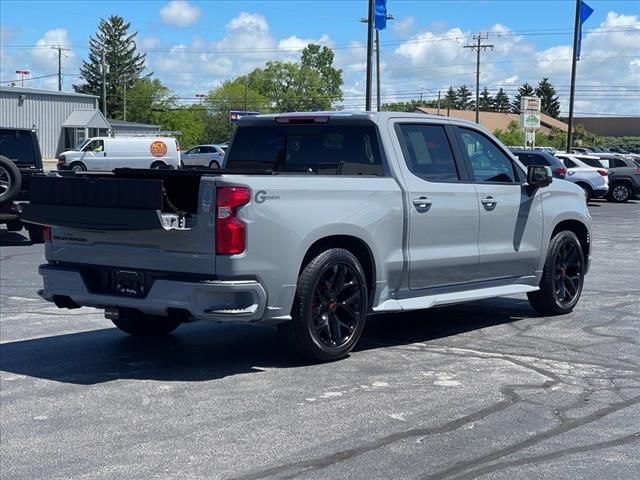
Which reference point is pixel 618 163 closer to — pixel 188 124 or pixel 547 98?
pixel 188 124

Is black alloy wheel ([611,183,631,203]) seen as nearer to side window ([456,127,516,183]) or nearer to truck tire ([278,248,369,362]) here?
side window ([456,127,516,183])

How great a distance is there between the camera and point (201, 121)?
4589 inches

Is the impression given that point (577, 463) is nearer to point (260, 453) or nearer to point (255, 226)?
point (260, 453)

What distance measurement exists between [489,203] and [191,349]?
2943 millimetres

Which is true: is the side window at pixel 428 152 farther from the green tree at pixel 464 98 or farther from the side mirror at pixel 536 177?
the green tree at pixel 464 98

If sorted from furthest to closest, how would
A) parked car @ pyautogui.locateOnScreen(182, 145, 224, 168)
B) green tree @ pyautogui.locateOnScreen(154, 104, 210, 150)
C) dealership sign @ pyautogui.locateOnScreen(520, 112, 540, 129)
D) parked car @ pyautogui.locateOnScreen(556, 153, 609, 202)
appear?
green tree @ pyautogui.locateOnScreen(154, 104, 210, 150), parked car @ pyautogui.locateOnScreen(182, 145, 224, 168), dealership sign @ pyautogui.locateOnScreen(520, 112, 540, 129), parked car @ pyautogui.locateOnScreen(556, 153, 609, 202)

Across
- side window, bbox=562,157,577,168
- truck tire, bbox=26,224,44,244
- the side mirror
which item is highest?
the side mirror

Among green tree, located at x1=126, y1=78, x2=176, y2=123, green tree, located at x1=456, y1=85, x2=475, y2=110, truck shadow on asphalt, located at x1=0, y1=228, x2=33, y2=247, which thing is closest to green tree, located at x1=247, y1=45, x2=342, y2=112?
green tree, located at x1=126, y1=78, x2=176, y2=123

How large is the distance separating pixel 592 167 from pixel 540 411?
2774 centimetres

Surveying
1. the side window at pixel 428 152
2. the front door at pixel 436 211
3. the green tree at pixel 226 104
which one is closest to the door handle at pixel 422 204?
the front door at pixel 436 211

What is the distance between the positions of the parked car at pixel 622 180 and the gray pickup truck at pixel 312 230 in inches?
1057

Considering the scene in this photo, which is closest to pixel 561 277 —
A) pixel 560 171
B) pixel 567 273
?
pixel 567 273

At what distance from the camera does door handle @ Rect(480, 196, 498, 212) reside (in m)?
8.44

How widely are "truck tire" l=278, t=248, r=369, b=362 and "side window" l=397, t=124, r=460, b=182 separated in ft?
3.79
